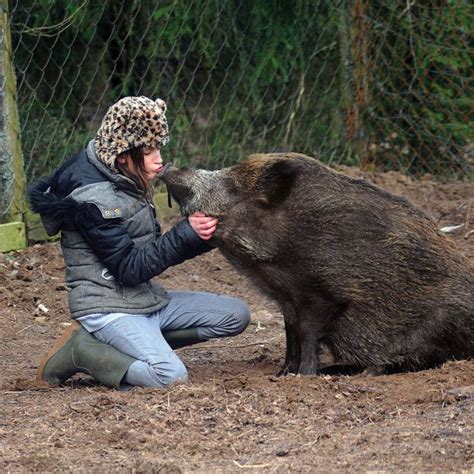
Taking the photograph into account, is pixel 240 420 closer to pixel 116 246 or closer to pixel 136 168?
pixel 116 246

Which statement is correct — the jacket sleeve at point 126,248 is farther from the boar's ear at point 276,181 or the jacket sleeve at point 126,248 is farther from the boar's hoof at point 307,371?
the boar's hoof at point 307,371

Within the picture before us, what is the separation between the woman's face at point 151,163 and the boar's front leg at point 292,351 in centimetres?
95

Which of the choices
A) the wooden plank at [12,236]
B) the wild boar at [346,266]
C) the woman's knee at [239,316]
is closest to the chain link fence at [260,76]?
the wooden plank at [12,236]

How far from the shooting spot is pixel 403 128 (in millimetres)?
9422

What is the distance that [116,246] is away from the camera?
5.20 metres

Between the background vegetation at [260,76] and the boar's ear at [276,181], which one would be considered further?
the background vegetation at [260,76]

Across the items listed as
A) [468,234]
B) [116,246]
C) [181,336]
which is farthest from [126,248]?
[468,234]

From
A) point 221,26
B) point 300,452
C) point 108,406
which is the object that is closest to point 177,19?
point 221,26

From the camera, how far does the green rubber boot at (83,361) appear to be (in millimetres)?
5234

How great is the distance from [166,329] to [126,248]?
0.59 m

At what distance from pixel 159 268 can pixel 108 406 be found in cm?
82

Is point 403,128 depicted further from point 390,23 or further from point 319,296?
point 319,296

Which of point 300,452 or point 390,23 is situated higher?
point 390,23

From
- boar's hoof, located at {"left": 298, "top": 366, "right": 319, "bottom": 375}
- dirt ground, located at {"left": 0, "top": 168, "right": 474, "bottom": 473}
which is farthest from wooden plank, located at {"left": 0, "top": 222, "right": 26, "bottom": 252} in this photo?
boar's hoof, located at {"left": 298, "top": 366, "right": 319, "bottom": 375}
